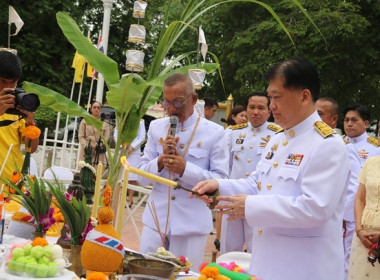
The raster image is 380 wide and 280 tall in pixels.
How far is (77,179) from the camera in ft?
10.2

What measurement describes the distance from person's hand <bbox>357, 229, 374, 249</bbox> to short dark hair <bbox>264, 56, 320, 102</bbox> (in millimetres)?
1971

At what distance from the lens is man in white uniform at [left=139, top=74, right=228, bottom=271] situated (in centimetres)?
343

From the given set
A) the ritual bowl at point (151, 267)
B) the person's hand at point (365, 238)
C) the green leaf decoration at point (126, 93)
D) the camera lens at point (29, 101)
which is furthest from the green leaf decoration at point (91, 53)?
the ritual bowl at point (151, 267)

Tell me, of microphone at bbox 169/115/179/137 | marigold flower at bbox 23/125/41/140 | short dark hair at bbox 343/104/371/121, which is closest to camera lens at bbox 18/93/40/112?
marigold flower at bbox 23/125/41/140

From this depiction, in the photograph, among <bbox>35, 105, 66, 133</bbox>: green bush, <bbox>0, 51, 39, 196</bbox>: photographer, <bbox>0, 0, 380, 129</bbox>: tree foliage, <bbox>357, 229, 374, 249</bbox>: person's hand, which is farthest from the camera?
<bbox>35, 105, 66, 133</bbox>: green bush

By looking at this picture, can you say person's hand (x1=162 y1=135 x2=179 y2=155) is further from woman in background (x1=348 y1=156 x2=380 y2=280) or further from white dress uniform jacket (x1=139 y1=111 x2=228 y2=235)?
woman in background (x1=348 y1=156 x2=380 y2=280)

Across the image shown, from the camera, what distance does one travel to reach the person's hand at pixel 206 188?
2.53 meters

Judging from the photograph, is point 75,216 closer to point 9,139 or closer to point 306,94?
point 306,94

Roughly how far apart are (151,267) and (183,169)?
4.43ft

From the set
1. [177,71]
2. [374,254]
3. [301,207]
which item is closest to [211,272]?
[301,207]

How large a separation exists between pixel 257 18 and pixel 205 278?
14.0m

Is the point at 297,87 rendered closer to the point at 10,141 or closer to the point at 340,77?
the point at 10,141

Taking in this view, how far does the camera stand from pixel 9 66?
11.0ft

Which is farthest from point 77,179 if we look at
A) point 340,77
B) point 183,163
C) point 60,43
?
point 60,43
